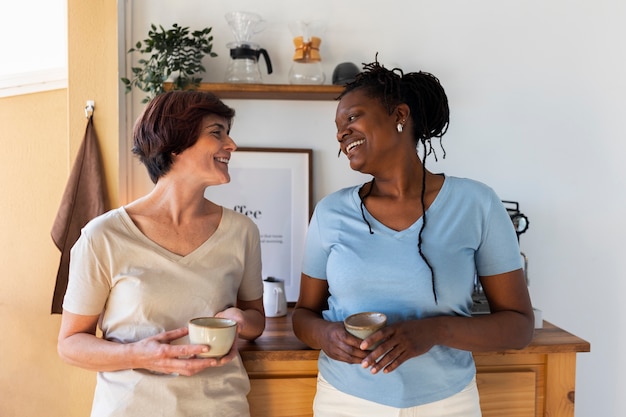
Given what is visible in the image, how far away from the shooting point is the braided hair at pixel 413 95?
4.58 ft

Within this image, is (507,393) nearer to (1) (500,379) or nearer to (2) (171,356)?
(1) (500,379)

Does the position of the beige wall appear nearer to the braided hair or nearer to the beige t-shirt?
the beige t-shirt

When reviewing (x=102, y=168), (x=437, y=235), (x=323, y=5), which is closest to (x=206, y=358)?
(x=437, y=235)

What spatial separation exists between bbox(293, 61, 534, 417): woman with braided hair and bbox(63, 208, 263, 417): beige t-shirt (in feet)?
0.81

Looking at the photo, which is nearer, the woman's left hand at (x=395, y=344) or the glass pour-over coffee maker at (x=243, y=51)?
the woman's left hand at (x=395, y=344)

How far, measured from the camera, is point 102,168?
6.68ft

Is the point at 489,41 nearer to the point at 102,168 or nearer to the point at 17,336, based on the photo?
the point at 102,168

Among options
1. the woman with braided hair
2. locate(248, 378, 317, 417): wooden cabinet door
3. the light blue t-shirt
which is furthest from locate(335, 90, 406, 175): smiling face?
locate(248, 378, 317, 417): wooden cabinet door

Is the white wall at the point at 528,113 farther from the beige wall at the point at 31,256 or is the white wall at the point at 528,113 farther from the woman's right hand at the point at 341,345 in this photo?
the woman's right hand at the point at 341,345

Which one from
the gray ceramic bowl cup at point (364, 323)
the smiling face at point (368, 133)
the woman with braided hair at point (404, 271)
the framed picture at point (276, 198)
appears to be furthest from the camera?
the framed picture at point (276, 198)

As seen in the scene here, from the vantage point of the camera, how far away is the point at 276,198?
215 centimetres

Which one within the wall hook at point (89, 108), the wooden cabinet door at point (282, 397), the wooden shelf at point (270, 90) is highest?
the wooden shelf at point (270, 90)

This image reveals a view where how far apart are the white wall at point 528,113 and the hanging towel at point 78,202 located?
0.59 ft

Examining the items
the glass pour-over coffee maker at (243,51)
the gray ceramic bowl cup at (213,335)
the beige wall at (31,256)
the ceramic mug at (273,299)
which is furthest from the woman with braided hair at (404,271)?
the beige wall at (31,256)
